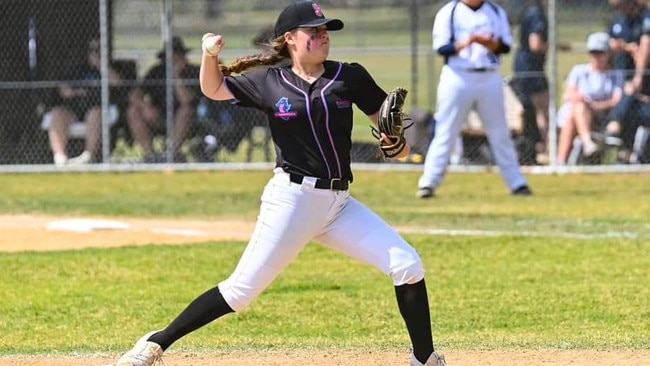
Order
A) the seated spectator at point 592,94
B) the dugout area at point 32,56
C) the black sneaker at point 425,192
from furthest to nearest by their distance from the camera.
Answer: the dugout area at point 32,56, the seated spectator at point 592,94, the black sneaker at point 425,192

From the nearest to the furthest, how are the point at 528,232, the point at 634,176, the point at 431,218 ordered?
the point at 528,232 < the point at 431,218 < the point at 634,176

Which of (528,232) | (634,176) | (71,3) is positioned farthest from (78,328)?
(71,3)

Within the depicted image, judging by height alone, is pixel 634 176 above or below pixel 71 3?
below

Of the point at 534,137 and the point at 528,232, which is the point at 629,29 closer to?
the point at 534,137

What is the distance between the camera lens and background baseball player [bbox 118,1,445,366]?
18.7 feet

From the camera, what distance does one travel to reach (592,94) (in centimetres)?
1611

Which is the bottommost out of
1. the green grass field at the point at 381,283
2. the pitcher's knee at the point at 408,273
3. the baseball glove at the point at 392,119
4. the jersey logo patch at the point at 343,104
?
the green grass field at the point at 381,283

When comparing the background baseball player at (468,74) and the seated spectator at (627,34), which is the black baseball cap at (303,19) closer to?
the background baseball player at (468,74)

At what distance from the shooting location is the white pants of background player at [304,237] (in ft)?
18.7

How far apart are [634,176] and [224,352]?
1007 centimetres

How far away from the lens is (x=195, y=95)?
17.6m

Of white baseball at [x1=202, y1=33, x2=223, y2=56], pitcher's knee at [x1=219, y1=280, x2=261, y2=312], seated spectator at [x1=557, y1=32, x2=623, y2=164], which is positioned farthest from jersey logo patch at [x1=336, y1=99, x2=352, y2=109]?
seated spectator at [x1=557, y1=32, x2=623, y2=164]

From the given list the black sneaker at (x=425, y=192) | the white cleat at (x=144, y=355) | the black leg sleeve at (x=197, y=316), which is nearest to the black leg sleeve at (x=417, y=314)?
the black leg sleeve at (x=197, y=316)

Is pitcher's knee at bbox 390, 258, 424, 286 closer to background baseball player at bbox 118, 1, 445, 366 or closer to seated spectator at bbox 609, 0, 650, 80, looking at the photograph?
background baseball player at bbox 118, 1, 445, 366
